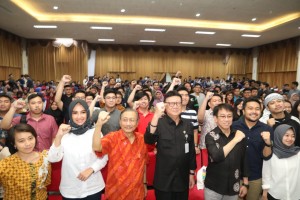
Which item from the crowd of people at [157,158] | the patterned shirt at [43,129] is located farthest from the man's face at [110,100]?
the crowd of people at [157,158]

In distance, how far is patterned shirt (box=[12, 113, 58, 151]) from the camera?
2896 mm

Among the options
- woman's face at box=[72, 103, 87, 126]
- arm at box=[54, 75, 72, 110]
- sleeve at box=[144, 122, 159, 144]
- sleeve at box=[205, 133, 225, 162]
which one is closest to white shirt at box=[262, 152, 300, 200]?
sleeve at box=[205, 133, 225, 162]

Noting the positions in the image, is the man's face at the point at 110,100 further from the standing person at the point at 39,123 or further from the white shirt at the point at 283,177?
the white shirt at the point at 283,177

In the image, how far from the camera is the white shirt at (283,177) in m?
2.30

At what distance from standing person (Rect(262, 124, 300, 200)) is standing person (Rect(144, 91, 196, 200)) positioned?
83 centimetres

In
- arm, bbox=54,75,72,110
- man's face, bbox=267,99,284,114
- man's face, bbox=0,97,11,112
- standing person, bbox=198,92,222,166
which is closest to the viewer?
man's face, bbox=267,99,284,114

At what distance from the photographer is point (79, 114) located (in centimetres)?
207

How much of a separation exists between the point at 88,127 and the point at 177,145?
83 cm

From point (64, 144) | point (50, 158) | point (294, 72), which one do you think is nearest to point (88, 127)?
point (64, 144)

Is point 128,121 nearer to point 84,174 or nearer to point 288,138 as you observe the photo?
point 84,174

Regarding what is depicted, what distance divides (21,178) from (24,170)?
6cm

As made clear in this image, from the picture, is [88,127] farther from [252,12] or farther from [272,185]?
[252,12]

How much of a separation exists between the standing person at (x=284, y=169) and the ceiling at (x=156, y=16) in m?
6.67

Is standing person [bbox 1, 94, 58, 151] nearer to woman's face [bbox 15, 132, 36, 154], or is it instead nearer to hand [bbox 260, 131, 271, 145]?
woman's face [bbox 15, 132, 36, 154]
